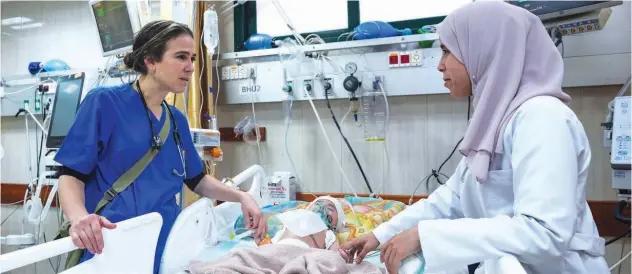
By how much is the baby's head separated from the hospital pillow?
44 mm

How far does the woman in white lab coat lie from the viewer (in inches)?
39.0

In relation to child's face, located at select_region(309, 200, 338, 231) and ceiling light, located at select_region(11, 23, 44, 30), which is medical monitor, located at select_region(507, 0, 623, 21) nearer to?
child's face, located at select_region(309, 200, 338, 231)

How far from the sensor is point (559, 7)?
2090 mm

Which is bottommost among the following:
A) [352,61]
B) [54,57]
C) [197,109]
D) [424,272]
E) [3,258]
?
[424,272]

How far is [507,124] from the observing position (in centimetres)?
115

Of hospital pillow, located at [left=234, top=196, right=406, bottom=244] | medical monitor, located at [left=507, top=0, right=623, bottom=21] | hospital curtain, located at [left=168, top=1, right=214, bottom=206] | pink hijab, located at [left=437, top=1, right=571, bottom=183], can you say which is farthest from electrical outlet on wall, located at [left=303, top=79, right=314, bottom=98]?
pink hijab, located at [left=437, top=1, right=571, bottom=183]

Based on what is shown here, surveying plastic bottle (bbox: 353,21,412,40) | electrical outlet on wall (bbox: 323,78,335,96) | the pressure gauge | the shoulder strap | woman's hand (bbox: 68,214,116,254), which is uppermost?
plastic bottle (bbox: 353,21,412,40)

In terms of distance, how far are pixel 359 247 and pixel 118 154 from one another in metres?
0.93

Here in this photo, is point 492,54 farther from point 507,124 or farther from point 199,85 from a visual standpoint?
point 199,85

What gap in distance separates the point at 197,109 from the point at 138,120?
1.27m

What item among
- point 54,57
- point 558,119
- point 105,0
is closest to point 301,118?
point 105,0

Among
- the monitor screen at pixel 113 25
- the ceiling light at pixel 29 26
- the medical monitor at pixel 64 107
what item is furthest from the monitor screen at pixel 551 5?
the ceiling light at pixel 29 26

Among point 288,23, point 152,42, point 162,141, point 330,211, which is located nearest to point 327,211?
point 330,211

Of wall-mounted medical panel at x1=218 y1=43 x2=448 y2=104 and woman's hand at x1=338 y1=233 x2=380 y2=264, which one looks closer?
woman's hand at x1=338 y1=233 x2=380 y2=264
